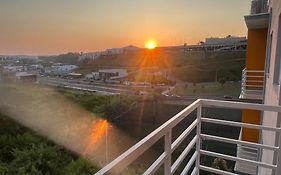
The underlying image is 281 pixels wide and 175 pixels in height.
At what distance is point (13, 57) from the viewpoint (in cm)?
643

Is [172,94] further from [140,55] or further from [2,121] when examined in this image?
[2,121]

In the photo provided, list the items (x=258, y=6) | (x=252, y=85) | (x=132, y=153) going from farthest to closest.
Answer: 1. (x=258, y=6)
2. (x=252, y=85)
3. (x=132, y=153)

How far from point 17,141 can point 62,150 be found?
1.76 metres

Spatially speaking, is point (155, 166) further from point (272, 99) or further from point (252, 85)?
point (252, 85)

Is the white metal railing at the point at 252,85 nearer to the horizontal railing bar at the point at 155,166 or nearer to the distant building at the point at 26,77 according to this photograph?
the horizontal railing bar at the point at 155,166

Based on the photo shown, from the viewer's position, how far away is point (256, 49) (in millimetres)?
5922

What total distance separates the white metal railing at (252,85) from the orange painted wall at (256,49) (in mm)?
363

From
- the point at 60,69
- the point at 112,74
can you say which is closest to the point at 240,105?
the point at 60,69

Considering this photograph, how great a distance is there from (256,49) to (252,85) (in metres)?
0.99

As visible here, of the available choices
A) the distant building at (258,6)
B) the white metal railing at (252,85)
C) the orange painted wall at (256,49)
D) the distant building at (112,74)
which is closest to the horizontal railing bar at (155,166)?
the white metal railing at (252,85)

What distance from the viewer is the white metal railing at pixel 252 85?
205 inches

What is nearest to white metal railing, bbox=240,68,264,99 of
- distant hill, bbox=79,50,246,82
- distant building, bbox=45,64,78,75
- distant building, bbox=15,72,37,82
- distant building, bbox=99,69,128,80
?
distant building, bbox=15,72,37,82

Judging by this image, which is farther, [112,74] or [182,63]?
[182,63]

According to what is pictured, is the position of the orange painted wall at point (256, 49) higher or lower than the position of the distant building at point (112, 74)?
higher
